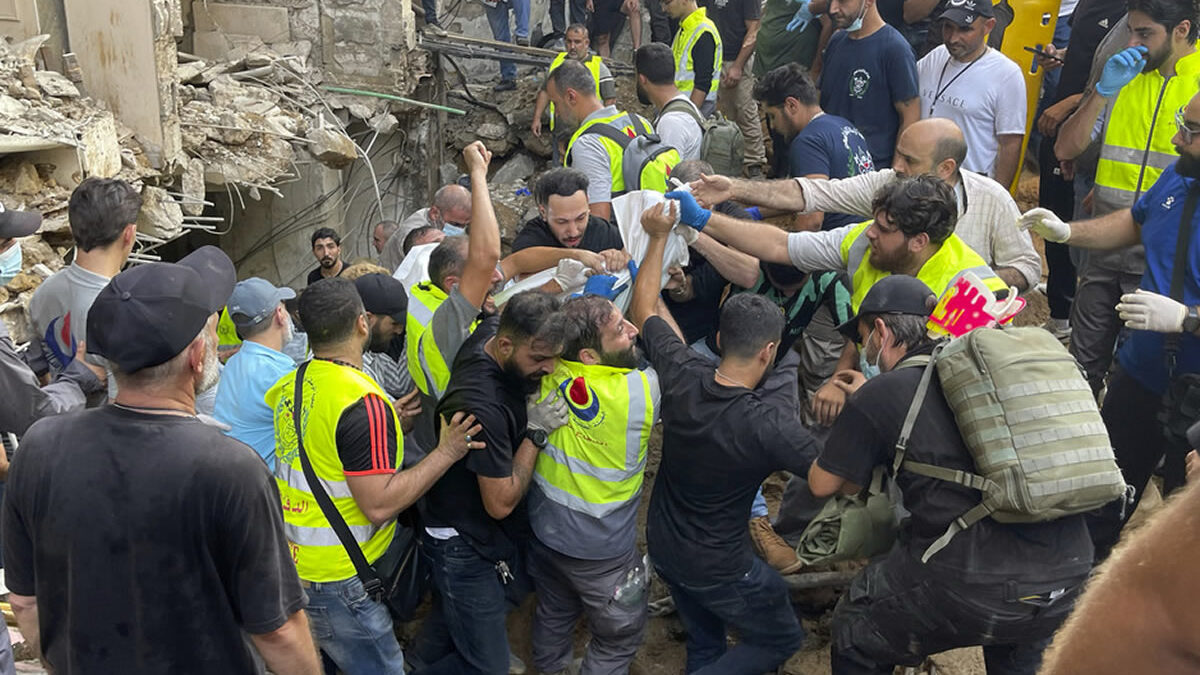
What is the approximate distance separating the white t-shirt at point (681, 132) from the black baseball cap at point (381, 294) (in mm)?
2652

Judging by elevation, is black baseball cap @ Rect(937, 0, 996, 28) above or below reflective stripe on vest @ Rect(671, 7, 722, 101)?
above

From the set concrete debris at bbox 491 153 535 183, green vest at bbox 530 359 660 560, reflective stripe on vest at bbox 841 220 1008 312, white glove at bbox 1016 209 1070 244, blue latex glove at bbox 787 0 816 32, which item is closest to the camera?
green vest at bbox 530 359 660 560

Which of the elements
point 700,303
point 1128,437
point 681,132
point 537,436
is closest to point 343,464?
point 537,436

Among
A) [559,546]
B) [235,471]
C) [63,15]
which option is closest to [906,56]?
[559,546]

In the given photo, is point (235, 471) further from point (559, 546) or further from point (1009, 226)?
point (1009, 226)

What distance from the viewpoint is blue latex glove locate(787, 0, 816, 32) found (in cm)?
751

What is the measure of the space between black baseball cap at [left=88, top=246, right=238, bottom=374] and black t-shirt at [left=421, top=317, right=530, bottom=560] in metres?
1.29

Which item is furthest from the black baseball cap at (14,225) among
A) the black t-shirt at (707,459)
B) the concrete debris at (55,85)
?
the concrete debris at (55,85)

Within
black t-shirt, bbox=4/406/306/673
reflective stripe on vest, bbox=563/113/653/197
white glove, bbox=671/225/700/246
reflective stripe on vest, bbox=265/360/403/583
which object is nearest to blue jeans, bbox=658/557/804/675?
reflective stripe on vest, bbox=265/360/403/583

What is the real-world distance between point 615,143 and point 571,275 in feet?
5.49

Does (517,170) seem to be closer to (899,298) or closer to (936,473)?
(899,298)

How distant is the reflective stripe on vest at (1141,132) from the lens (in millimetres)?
4738

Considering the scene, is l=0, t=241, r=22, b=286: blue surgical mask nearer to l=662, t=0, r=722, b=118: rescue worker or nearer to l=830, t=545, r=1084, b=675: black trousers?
l=830, t=545, r=1084, b=675: black trousers

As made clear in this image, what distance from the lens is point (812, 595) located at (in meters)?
4.80
